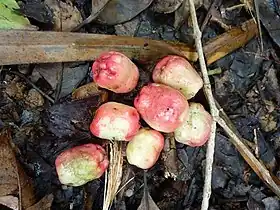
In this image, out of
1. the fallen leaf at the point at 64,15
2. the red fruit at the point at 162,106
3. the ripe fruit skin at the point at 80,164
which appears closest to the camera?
the red fruit at the point at 162,106

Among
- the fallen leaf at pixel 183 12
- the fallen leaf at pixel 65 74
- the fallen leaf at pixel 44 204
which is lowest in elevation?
the fallen leaf at pixel 44 204

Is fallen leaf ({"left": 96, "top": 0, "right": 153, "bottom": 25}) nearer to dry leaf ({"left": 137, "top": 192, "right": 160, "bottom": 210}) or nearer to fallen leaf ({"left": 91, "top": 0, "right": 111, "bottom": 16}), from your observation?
fallen leaf ({"left": 91, "top": 0, "right": 111, "bottom": 16})

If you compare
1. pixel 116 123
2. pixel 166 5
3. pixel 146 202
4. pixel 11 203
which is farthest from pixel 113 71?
pixel 11 203

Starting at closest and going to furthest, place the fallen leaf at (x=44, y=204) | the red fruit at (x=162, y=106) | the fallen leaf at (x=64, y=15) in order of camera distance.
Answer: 1. the red fruit at (x=162, y=106)
2. the fallen leaf at (x=44, y=204)
3. the fallen leaf at (x=64, y=15)

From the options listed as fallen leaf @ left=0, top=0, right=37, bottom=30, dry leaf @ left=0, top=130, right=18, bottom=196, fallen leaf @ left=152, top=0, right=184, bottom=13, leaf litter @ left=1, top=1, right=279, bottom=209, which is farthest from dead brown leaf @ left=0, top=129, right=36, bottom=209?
fallen leaf @ left=152, top=0, right=184, bottom=13

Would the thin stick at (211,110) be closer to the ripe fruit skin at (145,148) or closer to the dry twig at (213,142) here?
the dry twig at (213,142)

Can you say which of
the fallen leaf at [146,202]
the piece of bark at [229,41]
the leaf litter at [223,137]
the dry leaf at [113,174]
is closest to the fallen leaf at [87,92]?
the leaf litter at [223,137]

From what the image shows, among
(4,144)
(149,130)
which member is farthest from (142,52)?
(4,144)
